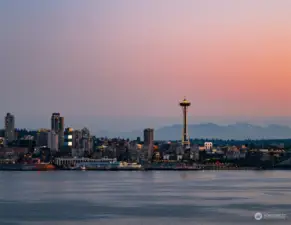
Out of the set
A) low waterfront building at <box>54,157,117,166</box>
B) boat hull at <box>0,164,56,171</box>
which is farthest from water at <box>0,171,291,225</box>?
low waterfront building at <box>54,157,117,166</box>

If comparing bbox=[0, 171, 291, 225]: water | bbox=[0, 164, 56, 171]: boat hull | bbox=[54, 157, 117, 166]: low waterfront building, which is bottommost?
bbox=[0, 171, 291, 225]: water

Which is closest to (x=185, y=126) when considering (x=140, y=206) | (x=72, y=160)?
(x=72, y=160)

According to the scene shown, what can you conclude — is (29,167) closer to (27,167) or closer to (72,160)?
(27,167)

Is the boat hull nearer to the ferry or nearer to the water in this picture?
the ferry

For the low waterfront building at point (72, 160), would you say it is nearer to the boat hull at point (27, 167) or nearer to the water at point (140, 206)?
the boat hull at point (27, 167)

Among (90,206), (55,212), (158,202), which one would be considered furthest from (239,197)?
(55,212)

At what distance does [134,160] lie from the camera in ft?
308

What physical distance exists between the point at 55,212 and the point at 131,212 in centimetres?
236

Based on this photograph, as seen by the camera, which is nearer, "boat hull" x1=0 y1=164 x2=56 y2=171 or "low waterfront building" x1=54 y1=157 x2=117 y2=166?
"boat hull" x1=0 y1=164 x2=56 y2=171

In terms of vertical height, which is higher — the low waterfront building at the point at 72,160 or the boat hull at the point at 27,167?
the low waterfront building at the point at 72,160

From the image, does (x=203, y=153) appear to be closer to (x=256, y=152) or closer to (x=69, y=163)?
(x=256, y=152)

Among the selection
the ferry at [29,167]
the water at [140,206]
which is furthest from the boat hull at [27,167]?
the water at [140,206]

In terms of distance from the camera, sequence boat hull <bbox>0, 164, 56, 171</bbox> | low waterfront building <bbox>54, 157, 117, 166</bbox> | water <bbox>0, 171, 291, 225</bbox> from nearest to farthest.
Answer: water <bbox>0, 171, 291, 225</bbox>
boat hull <bbox>0, 164, 56, 171</bbox>
low waterfront building <bbox>54, 157, 117, 166</bbox>

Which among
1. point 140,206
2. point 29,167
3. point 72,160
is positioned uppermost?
point 72,160
